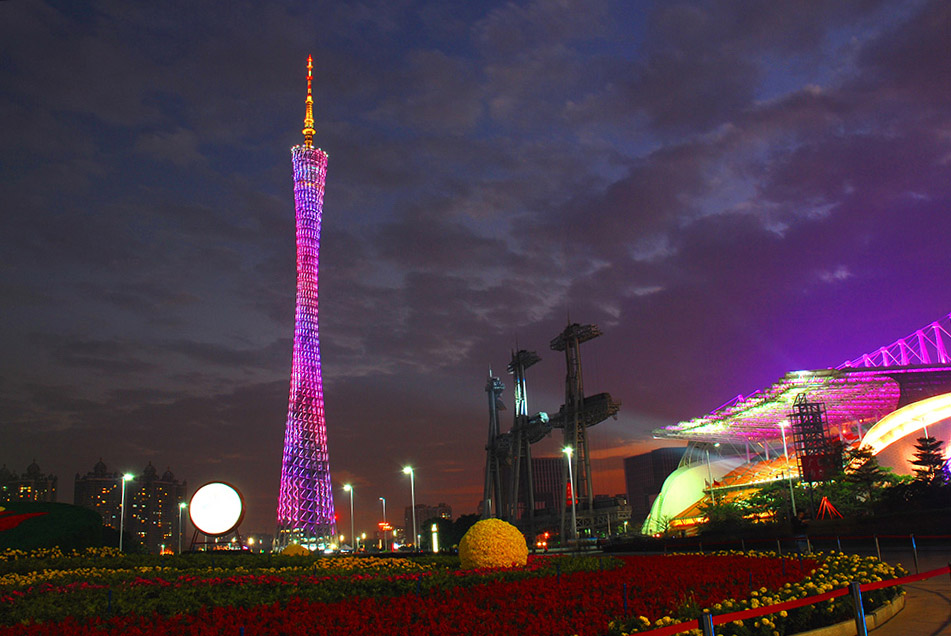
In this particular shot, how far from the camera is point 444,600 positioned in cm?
1355

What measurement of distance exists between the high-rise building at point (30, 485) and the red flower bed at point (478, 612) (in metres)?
154

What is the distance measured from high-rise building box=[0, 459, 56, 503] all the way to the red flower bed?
154432 mm

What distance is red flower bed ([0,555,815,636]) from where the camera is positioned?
10398mm

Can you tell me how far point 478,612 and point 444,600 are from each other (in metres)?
2.20

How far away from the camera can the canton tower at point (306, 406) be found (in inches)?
2431

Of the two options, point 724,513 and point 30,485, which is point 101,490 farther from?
point 724,513

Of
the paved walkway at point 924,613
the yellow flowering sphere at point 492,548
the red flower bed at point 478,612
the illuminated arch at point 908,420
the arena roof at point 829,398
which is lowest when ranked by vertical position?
the paved walkway at point 924,613

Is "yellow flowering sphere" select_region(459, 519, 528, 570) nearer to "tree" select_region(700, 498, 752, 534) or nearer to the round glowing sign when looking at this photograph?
the round glowing sign

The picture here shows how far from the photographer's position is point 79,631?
10.7 meters

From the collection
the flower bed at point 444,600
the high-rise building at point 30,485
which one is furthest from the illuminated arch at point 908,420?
the high-rise building at point 30,485

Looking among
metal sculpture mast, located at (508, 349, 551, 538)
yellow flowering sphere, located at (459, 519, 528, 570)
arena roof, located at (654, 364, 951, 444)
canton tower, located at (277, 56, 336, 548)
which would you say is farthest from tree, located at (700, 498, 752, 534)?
yellow flowering sphere, located at (459, 519, 528, 570)

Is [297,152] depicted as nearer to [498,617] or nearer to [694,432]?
[694,432]

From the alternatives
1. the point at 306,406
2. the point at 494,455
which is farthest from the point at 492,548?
the point at 494,455

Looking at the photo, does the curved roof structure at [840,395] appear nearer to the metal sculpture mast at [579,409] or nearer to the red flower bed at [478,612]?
the metal sculpture mast at [579,409]
